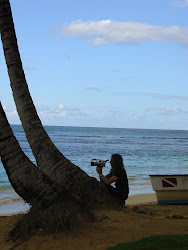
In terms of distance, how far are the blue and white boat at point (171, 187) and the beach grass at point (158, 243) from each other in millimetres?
4216

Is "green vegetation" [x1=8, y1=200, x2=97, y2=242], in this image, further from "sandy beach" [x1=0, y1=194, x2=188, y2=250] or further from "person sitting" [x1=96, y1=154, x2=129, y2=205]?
"person sitting" [x1=96, y1=154, x2=129, y2=205]

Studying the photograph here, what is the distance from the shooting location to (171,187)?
886 cm

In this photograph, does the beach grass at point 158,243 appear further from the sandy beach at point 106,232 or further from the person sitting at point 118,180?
the person sitting at point 118,180

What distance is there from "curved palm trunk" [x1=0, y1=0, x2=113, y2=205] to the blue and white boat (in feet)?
8.20

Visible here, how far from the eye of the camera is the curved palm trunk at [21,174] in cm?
521

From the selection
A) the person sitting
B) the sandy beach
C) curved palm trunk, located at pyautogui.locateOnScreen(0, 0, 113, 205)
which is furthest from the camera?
the person sitting

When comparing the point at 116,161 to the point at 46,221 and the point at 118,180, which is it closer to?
the point at 118,180

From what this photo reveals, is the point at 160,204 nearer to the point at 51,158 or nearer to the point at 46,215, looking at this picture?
the point at 51,158

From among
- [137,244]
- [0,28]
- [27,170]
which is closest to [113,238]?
[137,244]

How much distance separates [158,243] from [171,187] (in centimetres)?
466

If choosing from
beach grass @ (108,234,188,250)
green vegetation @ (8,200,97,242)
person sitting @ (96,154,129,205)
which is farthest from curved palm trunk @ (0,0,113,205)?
beach grass @ (108,234,188,250)

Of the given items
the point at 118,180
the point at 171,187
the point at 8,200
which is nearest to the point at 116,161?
the point at 118,180

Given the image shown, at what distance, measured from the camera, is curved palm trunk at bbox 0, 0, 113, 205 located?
6.35 metres

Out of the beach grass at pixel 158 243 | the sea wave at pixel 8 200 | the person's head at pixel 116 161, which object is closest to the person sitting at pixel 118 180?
the person's head at pixel 116 161
